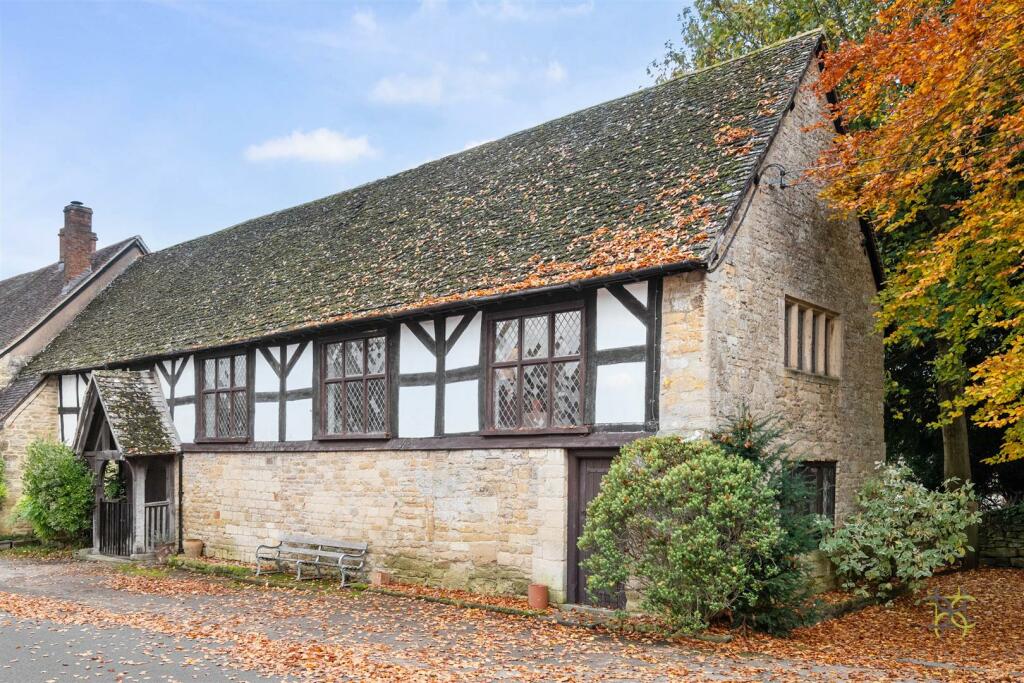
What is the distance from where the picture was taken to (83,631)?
10539 millimetres

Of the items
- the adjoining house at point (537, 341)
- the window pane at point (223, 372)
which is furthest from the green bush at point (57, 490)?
the window pane at point (223, 372)

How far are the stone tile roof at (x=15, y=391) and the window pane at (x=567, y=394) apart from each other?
16018 millimetres

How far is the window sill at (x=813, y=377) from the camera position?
42.6 feet

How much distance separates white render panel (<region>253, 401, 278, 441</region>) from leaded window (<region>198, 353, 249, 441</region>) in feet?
1.04

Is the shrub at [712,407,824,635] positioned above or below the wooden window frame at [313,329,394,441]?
below

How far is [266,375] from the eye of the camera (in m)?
16.9

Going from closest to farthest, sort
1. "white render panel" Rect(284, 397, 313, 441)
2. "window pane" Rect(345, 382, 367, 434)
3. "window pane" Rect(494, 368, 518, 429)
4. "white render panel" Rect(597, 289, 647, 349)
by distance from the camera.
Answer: "white render panel" Rect(597, 289, 647, 349), "window pane" Rect(494, 368, 518, 429), "window pane" Rect(345, 382, 367, 434), "white render panel" Rect(284, 397, 313, 441)

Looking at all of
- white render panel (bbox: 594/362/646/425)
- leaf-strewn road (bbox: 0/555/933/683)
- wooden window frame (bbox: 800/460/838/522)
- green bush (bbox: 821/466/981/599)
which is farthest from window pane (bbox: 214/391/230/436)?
green bush (bbox: 821/466/981/599)

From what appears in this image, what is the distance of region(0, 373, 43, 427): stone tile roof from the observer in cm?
2209

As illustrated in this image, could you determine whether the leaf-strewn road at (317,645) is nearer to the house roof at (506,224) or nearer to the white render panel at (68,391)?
the house roof at (506,224)

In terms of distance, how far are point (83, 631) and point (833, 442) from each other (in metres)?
10.7

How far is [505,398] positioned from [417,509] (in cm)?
240

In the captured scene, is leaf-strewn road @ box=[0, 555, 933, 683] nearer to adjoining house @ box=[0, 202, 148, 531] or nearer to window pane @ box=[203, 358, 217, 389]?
window pane @ box=[203, 358, 217, 389]

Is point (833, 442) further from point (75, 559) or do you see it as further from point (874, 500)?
point (75, 559)
